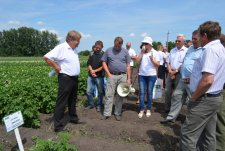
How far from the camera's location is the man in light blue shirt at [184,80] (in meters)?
6.13

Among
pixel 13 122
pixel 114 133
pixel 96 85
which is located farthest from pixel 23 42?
pixel 13 122

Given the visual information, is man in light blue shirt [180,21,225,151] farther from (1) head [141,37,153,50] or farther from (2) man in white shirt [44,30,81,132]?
(1) head [141,37,153,50]

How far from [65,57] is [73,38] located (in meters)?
0.44

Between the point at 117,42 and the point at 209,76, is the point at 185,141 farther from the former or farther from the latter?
the point at 117,42

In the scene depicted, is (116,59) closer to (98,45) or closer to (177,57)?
(98,45)

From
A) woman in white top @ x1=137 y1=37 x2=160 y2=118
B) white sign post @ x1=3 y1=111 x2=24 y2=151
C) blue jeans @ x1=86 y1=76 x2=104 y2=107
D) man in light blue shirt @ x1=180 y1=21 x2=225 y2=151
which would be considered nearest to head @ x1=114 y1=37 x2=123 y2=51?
woman in white top @ x1=137 y1=37 x2=160 y2=118

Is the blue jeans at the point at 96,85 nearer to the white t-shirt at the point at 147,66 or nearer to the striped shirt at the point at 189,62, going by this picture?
the white t-shirt at the point at 147,66

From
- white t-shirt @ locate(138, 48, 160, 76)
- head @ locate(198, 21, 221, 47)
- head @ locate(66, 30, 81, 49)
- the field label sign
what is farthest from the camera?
white t-shirt @ locate(138, 48, 160, 76)

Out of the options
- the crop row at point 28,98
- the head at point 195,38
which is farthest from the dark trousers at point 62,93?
the head at point 195,38

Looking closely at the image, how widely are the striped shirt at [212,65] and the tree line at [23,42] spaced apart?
3696 inches

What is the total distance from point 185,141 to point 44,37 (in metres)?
97.9

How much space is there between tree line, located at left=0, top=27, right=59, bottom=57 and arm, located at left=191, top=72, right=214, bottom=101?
94.0m

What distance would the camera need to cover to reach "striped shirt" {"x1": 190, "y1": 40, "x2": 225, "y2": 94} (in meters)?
3.90

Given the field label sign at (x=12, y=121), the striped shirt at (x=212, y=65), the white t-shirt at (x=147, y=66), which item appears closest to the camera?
the striped shirt at (x=212, y=65)
